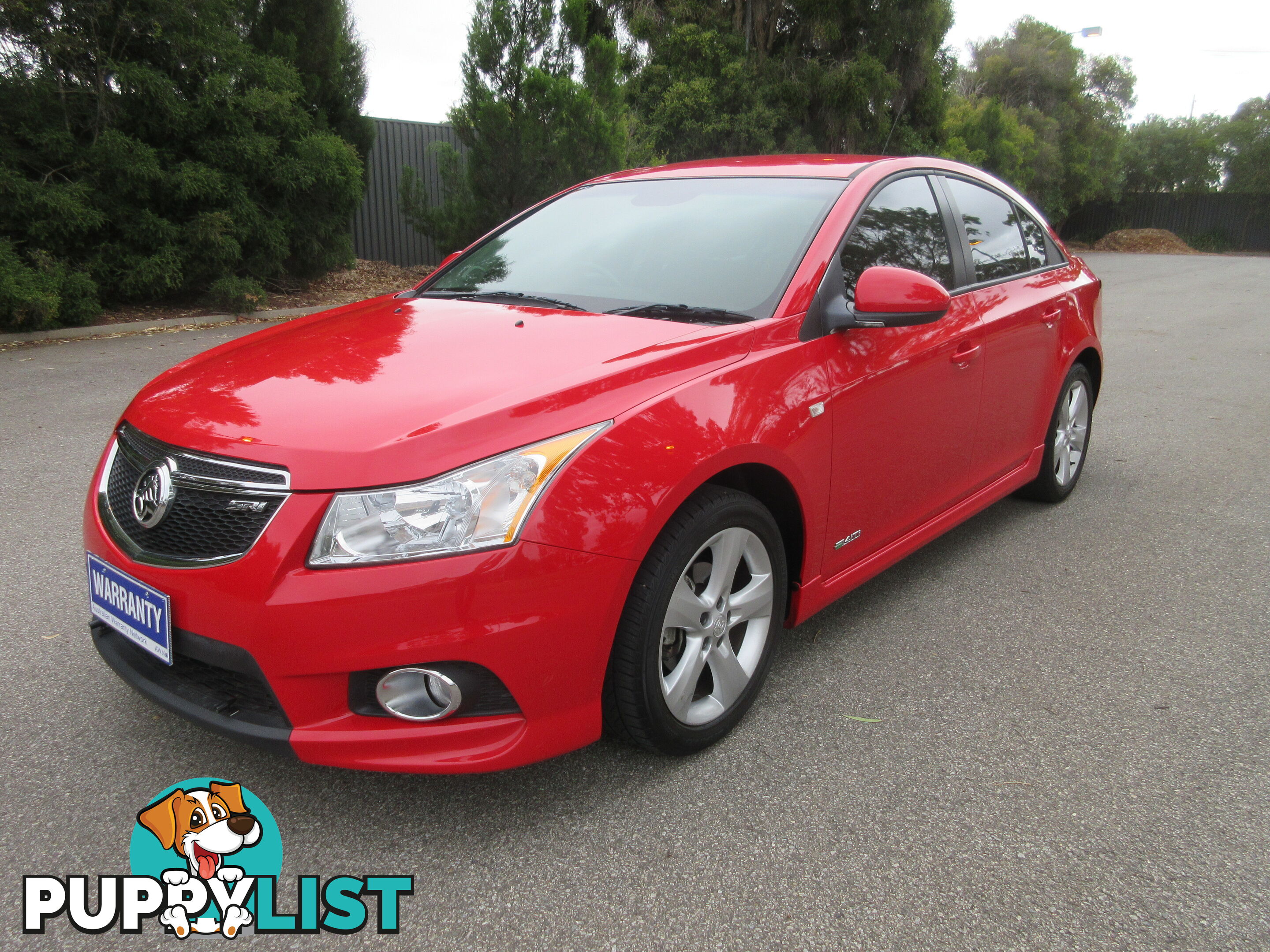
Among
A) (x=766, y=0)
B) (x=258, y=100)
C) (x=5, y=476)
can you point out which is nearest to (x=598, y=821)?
(x=5, y=476)

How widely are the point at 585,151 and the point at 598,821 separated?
11.4m

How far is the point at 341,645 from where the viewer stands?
6.45 ft

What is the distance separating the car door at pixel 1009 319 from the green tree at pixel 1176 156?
42320 millimetres

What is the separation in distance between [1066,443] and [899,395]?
1992 mm

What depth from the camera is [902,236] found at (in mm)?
3312

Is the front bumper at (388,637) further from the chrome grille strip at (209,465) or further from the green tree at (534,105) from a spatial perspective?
the green tree at (534,105)

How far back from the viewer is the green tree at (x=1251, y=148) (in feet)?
123

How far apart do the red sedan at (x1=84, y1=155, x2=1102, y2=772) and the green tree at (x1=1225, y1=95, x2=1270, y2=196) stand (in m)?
42.5

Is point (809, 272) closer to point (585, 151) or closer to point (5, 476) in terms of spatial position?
point (5, 476)

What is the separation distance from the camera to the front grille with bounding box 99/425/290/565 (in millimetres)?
2045

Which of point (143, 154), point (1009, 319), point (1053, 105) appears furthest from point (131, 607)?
point (1053, 105)

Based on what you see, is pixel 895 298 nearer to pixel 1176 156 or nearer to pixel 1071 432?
pixel 1071 432

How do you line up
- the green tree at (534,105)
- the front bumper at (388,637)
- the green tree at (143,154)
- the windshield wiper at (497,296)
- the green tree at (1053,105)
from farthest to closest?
the green tree at (1053,105), the green tree at (534,105), the green tree at (143,154), the windshield wiper at (497,296), the front bumper at (388,637)

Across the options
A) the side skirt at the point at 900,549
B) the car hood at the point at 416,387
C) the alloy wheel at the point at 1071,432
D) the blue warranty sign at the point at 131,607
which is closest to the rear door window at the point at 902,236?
the car hood at the point at 416,387
